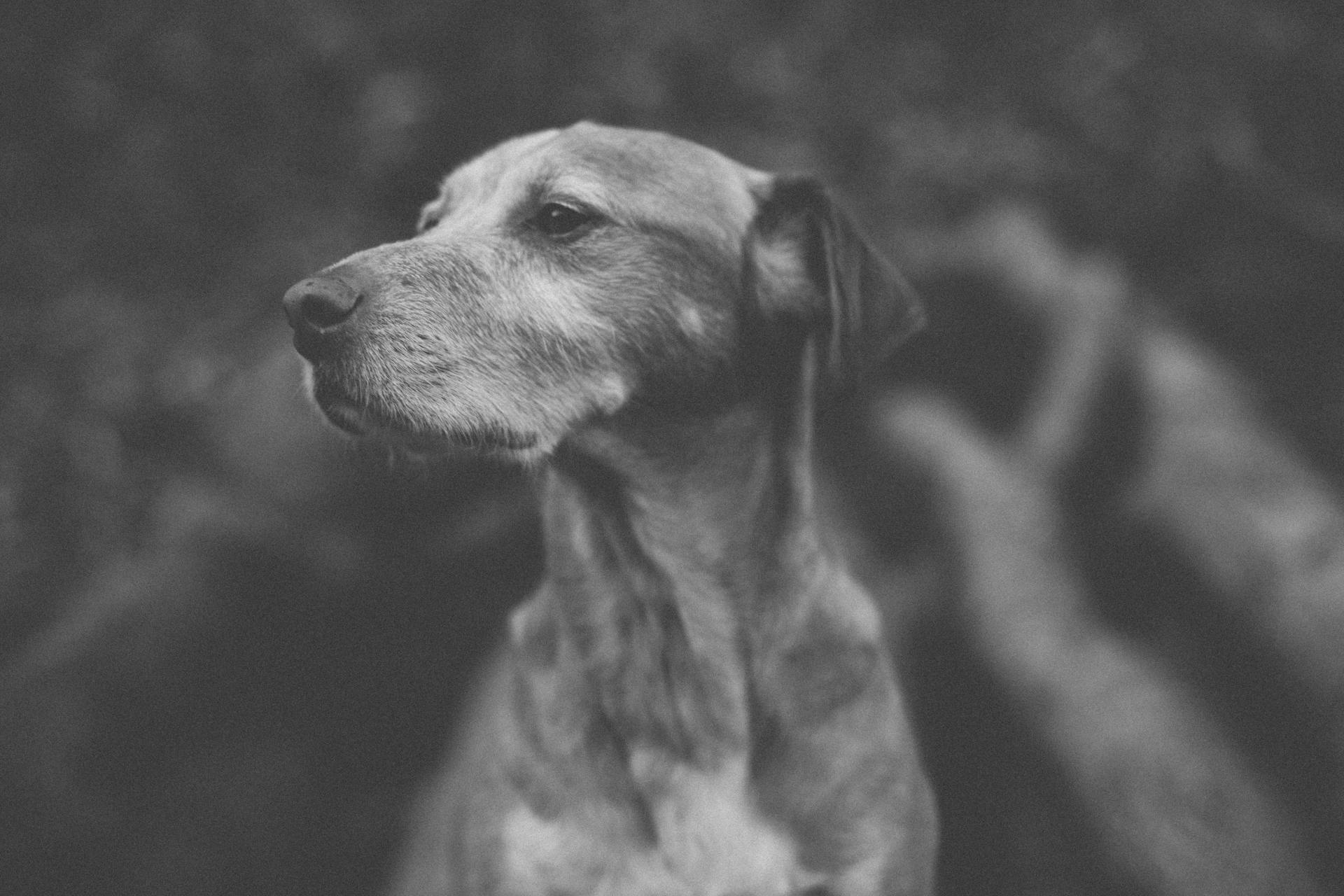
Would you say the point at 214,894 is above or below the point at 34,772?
below

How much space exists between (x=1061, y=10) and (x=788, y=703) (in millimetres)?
4393

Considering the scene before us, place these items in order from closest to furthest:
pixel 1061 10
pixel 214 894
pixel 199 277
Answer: pixel 214 894
pixel 199 277
pixel 1061 10

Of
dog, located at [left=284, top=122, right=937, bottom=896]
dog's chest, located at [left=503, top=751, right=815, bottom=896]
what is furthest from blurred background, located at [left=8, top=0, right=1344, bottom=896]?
dog's chest, located at [left=503, top=751, right=815, bottom=896]

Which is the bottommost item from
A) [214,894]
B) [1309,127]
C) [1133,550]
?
[214,894]

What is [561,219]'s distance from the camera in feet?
7.68

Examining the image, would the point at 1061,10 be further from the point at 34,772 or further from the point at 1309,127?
the point at 34,772

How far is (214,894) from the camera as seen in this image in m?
3.35

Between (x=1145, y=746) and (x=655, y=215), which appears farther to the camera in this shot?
(x=1145, y=746)

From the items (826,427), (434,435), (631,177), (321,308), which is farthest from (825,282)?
(826,427)

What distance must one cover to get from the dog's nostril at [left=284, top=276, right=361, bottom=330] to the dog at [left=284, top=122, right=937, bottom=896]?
2 centimetres

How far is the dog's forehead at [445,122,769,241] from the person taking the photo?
2303mm

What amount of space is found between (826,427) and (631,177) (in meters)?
3.02

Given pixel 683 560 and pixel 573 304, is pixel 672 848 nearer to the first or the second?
pixel 683 560

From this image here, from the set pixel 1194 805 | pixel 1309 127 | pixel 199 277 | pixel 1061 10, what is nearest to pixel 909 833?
pixel 1194 805
